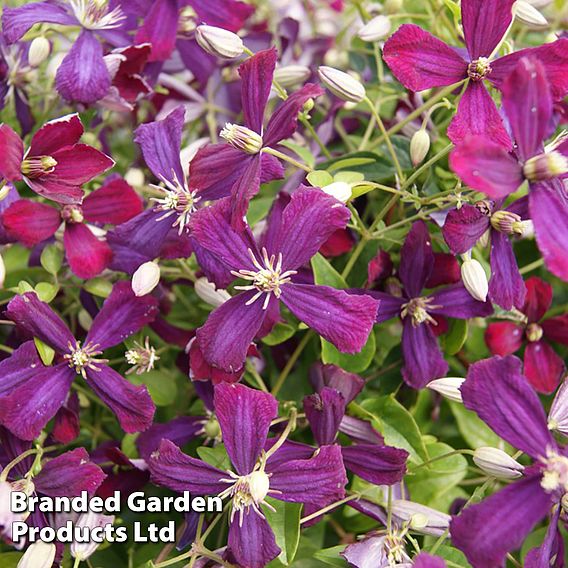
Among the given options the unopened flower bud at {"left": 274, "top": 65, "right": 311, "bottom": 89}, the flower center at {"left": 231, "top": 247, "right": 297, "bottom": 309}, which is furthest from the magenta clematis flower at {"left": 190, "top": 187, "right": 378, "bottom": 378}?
the unopened flower bud at {"left": 274, "top": 65, "right": 311, "bottom": 89}

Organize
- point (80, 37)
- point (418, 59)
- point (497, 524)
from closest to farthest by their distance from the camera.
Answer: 1. point (497, 524)
2. point (418, 59)
3. point (80, 37)

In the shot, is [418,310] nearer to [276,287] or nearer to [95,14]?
[276,287]

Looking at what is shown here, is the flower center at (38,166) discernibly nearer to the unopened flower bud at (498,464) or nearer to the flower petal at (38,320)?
the flower petal at (38,320)

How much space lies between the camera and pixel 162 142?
27.5 inches

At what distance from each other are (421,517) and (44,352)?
34cm

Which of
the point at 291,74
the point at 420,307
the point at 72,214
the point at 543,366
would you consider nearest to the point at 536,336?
the point at 543,366

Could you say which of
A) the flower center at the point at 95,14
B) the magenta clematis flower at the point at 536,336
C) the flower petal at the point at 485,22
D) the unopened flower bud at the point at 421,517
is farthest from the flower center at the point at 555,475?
the flower center at the point at 95,14

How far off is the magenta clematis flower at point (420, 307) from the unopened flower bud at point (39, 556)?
1.07ft

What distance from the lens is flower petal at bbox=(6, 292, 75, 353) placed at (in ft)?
2.07

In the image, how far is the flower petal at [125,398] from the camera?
2.14ft

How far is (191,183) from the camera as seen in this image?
66 cm

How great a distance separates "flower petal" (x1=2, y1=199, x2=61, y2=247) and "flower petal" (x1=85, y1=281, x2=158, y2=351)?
0.27ft

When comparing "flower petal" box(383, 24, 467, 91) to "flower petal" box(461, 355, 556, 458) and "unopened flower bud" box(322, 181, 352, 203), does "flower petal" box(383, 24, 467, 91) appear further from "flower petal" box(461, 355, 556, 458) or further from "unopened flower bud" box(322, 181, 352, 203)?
"flower petal" box(461, 355, 556, 458)

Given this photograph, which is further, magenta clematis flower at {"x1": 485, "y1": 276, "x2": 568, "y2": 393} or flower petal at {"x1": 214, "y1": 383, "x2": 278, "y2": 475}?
magenta clematis flower at {"x1": 485, "y1": 276, "x2": 568, "y2": 393}
